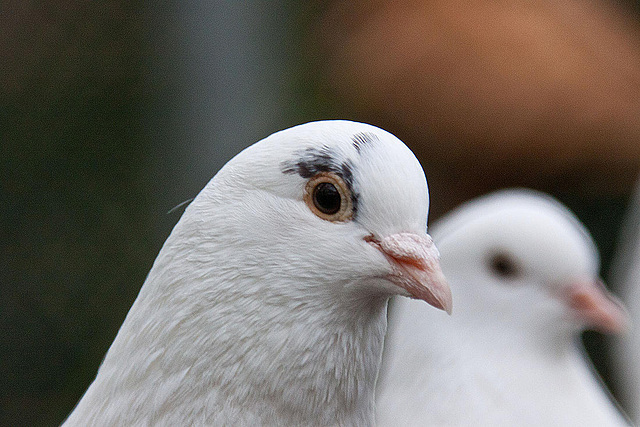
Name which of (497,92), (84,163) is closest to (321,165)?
(84,163)

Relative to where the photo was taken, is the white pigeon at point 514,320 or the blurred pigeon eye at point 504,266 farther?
the blurred pigeon eye at point 504,266

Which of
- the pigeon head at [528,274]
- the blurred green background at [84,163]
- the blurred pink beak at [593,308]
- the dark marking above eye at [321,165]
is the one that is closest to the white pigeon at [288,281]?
the dark marking above eye at [321,165]

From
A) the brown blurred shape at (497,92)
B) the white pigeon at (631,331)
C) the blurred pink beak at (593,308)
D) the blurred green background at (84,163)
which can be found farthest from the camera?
the brown blurred shape at (497,92)

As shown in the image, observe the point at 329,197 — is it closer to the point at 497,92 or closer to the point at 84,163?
the point at 84,163

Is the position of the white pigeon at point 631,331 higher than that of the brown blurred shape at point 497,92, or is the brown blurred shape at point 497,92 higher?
the brown blurred shape at point 497,92

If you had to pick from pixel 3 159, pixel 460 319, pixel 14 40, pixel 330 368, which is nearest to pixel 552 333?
pixel 460 319

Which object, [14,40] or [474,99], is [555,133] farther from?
[14,40]

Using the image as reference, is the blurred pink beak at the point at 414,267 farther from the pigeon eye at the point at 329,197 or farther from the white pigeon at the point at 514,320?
the white pigeon at the point at 514,320
